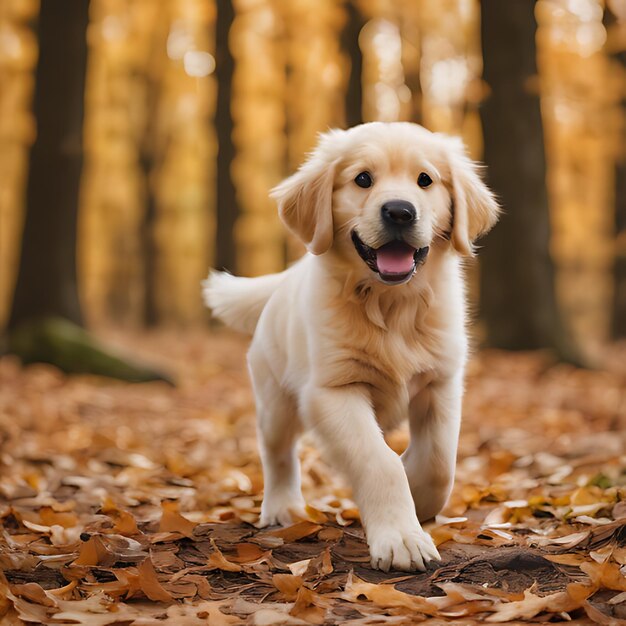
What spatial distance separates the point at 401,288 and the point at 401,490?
2.72 feet

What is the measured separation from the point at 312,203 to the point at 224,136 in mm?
13809

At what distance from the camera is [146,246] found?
20.9 metres

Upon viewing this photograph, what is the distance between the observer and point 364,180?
345cm

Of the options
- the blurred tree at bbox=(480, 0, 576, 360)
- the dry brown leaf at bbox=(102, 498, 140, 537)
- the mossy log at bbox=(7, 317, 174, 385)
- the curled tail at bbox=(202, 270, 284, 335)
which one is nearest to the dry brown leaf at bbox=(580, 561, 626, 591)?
the dry brown leaf at bbox=(102, 498, 140, 537)

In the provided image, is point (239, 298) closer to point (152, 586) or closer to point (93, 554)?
point (93, 554)

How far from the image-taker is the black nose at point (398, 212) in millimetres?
3197

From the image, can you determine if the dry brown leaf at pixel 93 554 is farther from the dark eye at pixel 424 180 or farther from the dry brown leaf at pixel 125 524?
the dark eye at pixel 424 180

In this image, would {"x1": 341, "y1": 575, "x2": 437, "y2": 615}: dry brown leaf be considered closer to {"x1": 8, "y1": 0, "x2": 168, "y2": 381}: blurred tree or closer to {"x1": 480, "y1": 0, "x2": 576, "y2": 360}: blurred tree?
{"x1": 8, "y1": 0, "x2": 168, "y2": 381}: blurred tree

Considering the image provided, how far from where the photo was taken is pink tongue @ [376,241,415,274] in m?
3.28

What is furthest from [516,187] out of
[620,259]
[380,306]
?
[380,306]

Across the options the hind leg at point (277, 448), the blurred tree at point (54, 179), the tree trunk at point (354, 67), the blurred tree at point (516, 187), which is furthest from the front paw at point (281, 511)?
the tree trunk at point (354, 67)

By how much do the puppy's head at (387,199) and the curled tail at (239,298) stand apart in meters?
0.73

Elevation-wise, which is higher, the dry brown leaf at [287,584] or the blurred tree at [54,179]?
the blurred tree at [54,179]

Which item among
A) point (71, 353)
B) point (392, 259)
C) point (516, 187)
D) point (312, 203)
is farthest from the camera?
point (516, 187)
